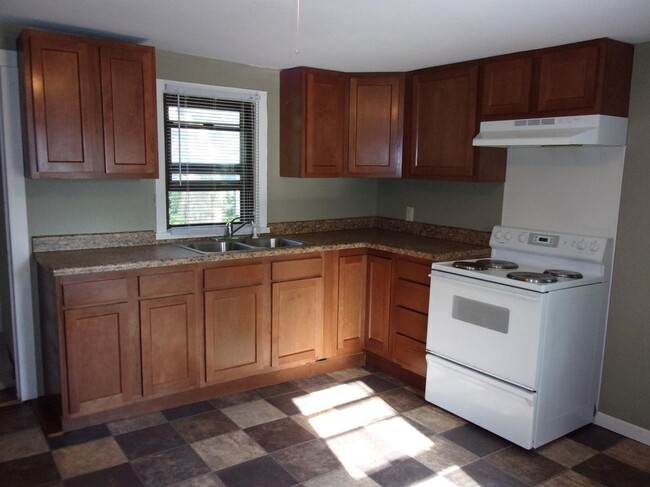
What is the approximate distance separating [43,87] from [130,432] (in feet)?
6.16

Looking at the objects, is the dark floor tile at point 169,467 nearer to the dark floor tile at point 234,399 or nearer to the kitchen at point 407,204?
the dark floor tile at point 234,399

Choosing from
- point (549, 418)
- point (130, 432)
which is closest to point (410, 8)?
point (549, 418)

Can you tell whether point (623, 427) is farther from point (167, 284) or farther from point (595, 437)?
point (167, 284)

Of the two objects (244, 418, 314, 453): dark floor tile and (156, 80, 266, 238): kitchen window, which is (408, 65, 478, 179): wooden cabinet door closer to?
(156, 80, 266, 238): kitchen window

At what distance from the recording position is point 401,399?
11.0ft

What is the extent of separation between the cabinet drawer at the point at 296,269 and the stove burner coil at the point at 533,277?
1.27 m

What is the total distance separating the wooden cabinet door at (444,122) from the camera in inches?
135

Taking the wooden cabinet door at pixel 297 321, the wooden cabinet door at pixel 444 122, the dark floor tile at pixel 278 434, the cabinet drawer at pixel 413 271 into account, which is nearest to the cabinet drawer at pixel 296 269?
the wooden cabinet door at pixel 297 321

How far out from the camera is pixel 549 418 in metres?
2.81

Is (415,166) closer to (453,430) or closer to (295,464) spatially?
(453,430)

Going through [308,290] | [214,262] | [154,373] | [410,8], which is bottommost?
[154,373]

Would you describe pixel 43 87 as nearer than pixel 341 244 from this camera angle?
Yes

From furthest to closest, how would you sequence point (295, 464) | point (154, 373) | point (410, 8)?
point (154, 373)
point (295, 464)
point (410, 8)

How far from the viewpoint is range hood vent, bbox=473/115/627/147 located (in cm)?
273
